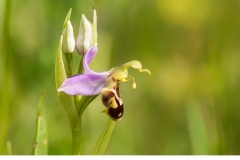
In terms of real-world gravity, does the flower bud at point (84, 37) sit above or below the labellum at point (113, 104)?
above

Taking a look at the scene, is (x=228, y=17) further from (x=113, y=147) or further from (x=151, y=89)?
(x=113, y=147)

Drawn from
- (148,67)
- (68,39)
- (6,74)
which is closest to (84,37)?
(68,39)

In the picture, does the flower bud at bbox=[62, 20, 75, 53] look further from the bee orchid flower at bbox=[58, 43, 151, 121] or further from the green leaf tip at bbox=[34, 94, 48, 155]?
the green leaf tip at bbox=[34, 94, 48, 155]

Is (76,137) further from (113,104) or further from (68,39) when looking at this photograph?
(68,39)

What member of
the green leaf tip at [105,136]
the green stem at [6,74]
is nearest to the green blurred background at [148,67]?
the green stem at [6,74]

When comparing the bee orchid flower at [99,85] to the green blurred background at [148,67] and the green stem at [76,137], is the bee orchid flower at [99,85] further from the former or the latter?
the green blurred background at [148,67]

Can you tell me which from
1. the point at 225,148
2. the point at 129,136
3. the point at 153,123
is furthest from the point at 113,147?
the point at 225,148

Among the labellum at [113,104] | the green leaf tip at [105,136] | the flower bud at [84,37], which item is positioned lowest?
the green leaf tip at [105,136]
